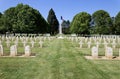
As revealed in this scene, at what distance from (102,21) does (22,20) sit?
27.0 m

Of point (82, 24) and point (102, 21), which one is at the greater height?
point (102, 21)

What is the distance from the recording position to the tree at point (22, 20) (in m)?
78.3

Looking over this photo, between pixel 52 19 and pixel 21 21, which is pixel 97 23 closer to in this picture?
pixel 21 21

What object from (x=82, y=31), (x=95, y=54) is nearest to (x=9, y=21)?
(x=82, y=31)

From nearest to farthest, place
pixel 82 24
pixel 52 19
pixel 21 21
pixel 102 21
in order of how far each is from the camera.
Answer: pixel 21 21 → pixel 102 21 → pixel 82 24 → pixel 52 19

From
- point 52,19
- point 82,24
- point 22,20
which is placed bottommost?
point 82,24

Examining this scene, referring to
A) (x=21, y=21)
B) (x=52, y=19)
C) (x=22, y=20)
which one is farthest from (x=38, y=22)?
(x=52, y=19)

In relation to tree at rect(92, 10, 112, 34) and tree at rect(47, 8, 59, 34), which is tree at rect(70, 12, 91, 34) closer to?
tree at rect(92, 10, 112, 34)

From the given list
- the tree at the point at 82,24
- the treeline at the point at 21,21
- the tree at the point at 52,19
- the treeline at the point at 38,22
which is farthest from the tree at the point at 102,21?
the tree at the point at 52,19

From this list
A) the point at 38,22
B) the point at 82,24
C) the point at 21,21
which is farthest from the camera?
the point at 82,24

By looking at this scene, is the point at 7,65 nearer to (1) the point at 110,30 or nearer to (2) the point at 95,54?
(2) the point at 95,54

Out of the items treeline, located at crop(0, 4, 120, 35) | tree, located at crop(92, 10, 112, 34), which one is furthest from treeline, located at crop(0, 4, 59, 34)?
tree, located at crop(92, 10, 112, 34)

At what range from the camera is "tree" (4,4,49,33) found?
7831 cm

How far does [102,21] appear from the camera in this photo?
283ft
